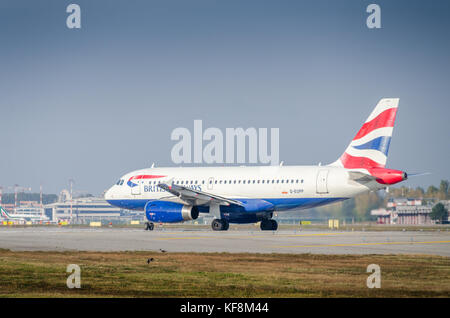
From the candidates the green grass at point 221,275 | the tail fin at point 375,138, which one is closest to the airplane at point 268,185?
the tail fin at point 375,138

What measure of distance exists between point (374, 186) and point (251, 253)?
1948 cm

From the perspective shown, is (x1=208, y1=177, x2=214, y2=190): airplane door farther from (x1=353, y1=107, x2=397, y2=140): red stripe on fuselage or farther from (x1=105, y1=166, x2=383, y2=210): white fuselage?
(x1=353, y1=107, x2=397, y2=140): red stripe on fuselage

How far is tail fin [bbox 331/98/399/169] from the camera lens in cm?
4600

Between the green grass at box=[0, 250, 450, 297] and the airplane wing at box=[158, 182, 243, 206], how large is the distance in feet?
68.7

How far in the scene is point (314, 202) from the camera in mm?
47000

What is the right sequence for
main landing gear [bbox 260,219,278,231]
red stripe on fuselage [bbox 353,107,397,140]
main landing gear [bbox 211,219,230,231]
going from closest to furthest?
red stripe on fuselage [bbox 353,107,397,140] → main landing gear [bbox 211,219,230,231] → main landing gear [bbox 260,219,278,231]

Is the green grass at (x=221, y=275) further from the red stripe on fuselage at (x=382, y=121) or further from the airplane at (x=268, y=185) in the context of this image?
the red stripe on fuselage at (x=382, y=121)

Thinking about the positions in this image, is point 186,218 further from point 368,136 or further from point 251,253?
point 251,253

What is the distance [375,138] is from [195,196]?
1251cm

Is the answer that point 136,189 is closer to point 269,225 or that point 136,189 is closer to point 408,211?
point 269,225

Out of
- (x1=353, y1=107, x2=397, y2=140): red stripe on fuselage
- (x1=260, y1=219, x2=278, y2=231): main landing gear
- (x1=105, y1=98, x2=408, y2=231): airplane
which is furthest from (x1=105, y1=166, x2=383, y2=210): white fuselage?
(x1=353, y1=107, x2=397, y2=140): red stripe on fuselage

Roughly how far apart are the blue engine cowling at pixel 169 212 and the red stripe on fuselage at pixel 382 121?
12.4 metres

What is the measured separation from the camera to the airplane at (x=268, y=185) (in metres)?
45.7
